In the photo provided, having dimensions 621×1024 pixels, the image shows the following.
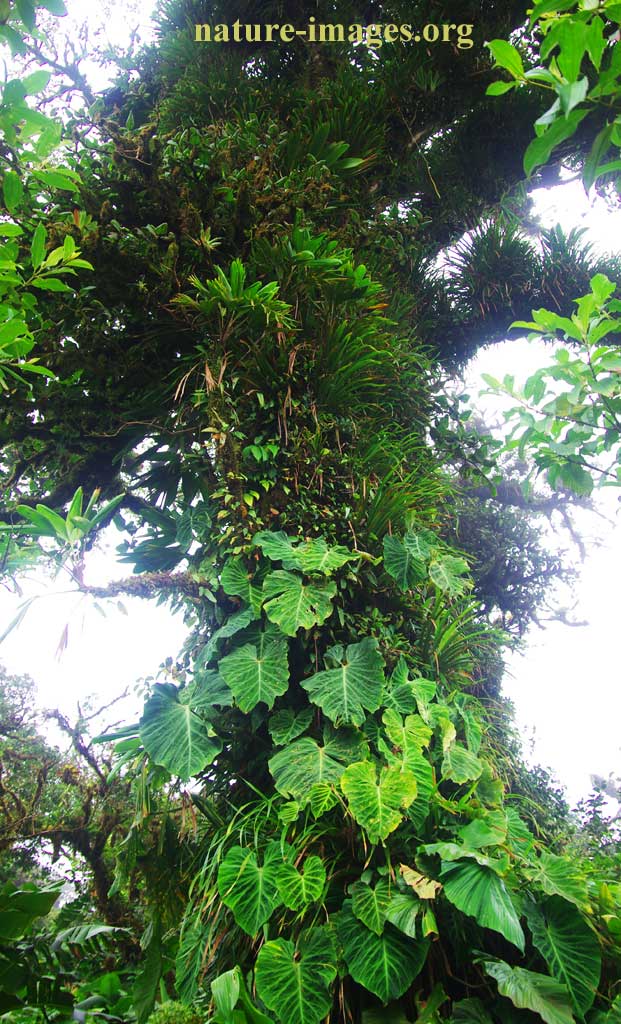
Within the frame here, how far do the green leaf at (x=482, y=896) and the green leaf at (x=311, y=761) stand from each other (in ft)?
1.19

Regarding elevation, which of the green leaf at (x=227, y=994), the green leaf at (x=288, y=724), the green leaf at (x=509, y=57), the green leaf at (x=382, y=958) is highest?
the green leaf at (x=509, y=57)

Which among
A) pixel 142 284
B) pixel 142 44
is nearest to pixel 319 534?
pixel 142 284

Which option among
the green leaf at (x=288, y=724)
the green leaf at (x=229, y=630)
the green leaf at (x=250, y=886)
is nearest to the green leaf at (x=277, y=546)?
the green leaf at (x=229, y=630)

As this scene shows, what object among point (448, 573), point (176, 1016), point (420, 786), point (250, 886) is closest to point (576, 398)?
point (448, 573)

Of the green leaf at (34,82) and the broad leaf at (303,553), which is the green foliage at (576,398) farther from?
the green leaf at (34,82)

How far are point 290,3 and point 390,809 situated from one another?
4506mm

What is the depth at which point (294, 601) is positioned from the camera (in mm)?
1698

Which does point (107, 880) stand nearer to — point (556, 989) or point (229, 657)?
point (229, 657)

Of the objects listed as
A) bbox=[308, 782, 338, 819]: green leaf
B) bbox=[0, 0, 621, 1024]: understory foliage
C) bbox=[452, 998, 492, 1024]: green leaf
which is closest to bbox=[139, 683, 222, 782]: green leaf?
bbox=[0, 0, 621, 1024]: understory foliage

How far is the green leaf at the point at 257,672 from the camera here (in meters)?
1.60

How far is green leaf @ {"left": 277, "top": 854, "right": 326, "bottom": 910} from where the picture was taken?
1286mm

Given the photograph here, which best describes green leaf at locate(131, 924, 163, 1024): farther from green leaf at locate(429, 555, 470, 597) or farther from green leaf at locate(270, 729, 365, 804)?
green leaf at locate(429, 555, 470, 597)

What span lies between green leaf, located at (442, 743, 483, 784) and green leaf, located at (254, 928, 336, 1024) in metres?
0.47

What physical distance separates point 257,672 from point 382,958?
2.35 ft
